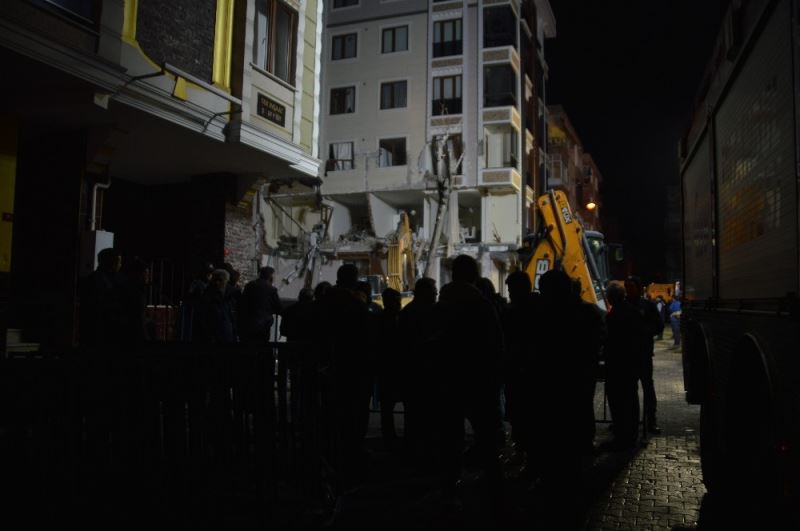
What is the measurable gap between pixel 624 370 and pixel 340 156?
90.6ft

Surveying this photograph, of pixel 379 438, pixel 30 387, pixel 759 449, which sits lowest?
pixel 379 438

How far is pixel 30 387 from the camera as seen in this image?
3.29 meters

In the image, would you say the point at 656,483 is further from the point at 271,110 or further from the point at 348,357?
the point at 271,110

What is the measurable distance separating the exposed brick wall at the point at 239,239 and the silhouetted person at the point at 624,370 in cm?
880

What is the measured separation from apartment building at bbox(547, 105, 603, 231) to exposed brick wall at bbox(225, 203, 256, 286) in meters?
28.2

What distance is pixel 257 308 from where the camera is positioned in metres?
8.87

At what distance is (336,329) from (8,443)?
2962mm

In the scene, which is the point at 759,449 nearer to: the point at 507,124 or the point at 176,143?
the point at 176,143

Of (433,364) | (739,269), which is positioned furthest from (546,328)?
(739,269)

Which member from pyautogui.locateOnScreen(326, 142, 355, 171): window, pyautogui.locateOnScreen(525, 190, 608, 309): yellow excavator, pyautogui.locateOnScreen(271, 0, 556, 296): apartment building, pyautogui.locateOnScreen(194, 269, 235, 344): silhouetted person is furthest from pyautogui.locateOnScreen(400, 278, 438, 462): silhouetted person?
pyautogui.locateOnScreen(326, 142, 355, 171): window

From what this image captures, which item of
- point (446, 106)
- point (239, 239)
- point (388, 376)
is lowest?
point (388, 376)

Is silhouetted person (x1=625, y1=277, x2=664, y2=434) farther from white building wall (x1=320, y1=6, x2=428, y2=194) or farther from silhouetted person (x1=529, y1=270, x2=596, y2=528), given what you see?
white building wall (x1=320, y1=6, x2=428, y2=194)

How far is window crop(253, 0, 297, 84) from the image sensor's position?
42.0 ft

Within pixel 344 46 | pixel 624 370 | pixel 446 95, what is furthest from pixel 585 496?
pixel 344 46
